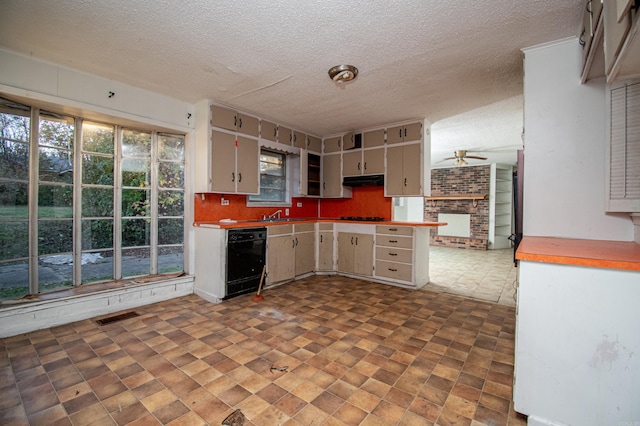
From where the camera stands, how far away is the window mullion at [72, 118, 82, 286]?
126 inches

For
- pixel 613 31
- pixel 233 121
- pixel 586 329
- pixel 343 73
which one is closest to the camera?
pixel 613 31

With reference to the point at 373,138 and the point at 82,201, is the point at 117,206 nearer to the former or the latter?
the point at 82,201

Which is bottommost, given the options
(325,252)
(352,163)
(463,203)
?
(325,252)

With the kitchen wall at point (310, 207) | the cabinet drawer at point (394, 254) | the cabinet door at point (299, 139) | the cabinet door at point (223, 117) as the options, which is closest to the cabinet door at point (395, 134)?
the kitchen wall at point (310, 207)

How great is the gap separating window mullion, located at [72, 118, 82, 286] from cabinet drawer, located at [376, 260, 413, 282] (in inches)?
159

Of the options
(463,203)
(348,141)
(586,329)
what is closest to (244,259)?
(348,141)

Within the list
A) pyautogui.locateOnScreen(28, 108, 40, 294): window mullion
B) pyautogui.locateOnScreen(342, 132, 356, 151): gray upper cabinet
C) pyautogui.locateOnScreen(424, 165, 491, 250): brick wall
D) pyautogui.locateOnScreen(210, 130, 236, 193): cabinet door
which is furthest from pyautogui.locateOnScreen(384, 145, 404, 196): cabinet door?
pyautogui.locateOnScreen(424, 165, 491, 250): brick wall

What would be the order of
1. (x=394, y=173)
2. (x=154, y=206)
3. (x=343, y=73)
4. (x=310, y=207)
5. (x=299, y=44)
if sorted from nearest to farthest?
(x=299, y=44), (x=343, y=73), (x=154, y=206), (x=394, y=173), (x=310, y=207)

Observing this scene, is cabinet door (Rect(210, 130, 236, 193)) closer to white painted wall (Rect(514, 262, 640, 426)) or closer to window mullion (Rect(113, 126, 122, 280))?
window mullion (Rect(113, 126, 122, 280))

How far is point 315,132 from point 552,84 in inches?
144

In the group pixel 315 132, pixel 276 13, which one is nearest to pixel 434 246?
pixel 315 132

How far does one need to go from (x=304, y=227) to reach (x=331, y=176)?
→ 50.8 inches

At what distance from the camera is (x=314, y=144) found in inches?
215

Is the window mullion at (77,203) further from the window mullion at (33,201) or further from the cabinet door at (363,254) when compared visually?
the cabinet door at (363,254)
